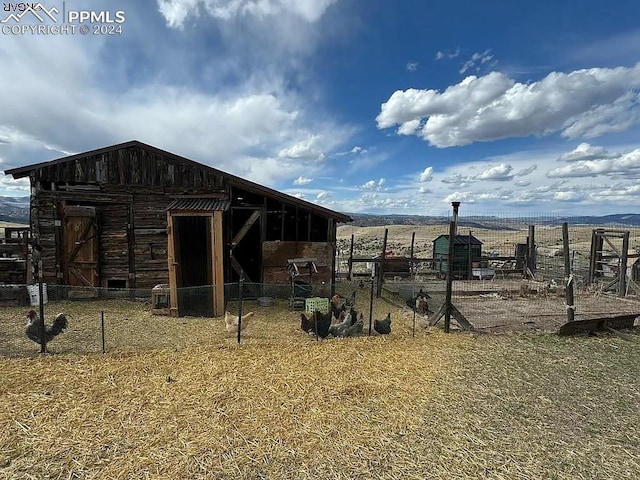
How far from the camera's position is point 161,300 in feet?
36.2

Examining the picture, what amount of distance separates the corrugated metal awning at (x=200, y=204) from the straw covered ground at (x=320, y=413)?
14.8ft

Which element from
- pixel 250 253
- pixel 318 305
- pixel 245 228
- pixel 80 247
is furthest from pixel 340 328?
pixel 80 247

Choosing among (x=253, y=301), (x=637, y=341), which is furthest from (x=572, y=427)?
(x=253, y=301)

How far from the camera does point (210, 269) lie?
10711 millimetres

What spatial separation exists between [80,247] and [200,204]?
455 cm

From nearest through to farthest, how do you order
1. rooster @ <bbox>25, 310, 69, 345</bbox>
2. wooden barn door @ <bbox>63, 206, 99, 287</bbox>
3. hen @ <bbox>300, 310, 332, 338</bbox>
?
rooster @ <bbox>25, 310, 69, 345</bbox>
hen @ <bbox>300, 310, 332, 338</bbox>
wooden barn door @ <bbox>63, 206, 99, 287</bbox>

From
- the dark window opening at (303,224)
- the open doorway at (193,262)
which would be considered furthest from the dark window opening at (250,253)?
the open doorway at (193,262)

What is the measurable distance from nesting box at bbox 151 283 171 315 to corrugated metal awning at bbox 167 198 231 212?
251 centimetres

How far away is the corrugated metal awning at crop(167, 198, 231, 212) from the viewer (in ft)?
34.7

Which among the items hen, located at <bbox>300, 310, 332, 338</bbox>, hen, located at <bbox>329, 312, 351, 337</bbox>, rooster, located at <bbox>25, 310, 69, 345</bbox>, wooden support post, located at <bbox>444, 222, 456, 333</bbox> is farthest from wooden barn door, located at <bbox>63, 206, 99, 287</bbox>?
wooden support post, located at <bbox>444, 222, 456, 333</bbox>

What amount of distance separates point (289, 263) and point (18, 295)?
8.55m

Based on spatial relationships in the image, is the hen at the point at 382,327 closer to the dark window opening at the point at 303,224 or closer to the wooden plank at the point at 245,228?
the dark window opening at the point at 303,224

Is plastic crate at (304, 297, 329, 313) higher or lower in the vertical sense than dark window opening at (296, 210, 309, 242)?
lower

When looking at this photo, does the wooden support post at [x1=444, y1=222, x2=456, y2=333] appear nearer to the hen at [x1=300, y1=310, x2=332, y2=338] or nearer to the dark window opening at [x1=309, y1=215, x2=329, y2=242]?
the hen at [x1=300, y1=310, x2=332, y2=338]
